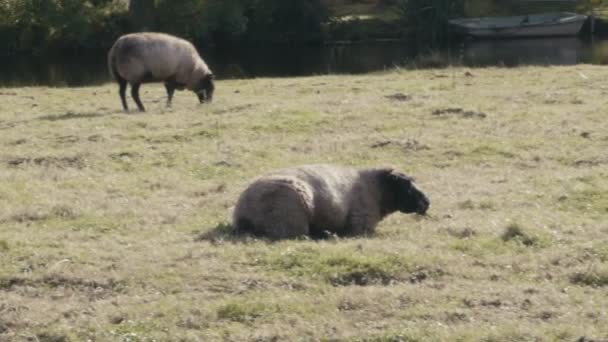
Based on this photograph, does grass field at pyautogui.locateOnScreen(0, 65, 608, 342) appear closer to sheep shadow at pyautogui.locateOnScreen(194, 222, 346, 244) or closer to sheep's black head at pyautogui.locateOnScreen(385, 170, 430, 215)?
sheep shadow at pyautogui.locateOnScreen(194, 222, 346, 244)

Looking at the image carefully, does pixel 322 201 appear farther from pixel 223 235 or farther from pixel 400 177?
pixel 400 177

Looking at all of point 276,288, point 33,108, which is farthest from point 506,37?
point 276,288

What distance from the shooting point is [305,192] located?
11.3 metres

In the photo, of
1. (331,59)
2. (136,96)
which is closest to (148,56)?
(136,96)

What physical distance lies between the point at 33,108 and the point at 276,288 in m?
13.8

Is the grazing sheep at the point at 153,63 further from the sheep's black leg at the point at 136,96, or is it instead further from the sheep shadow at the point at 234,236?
the sheep shadow at the point at 234,236

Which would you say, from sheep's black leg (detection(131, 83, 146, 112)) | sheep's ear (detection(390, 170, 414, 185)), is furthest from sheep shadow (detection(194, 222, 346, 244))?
sheep's black leg (detection(131, 83, 146, 112))

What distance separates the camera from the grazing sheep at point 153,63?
21.7 m

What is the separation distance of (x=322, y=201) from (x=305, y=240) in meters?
0.61

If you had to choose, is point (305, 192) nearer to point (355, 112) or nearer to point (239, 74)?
point (355, 112)

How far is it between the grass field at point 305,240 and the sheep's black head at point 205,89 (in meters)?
1.56

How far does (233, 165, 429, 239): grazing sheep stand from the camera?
11.2 metres

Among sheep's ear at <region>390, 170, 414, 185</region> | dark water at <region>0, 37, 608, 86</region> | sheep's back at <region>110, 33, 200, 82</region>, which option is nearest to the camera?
sheep's ear at <region>390, 170, 414, 185</region>

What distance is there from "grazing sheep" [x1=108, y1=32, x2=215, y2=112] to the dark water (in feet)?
35.0
